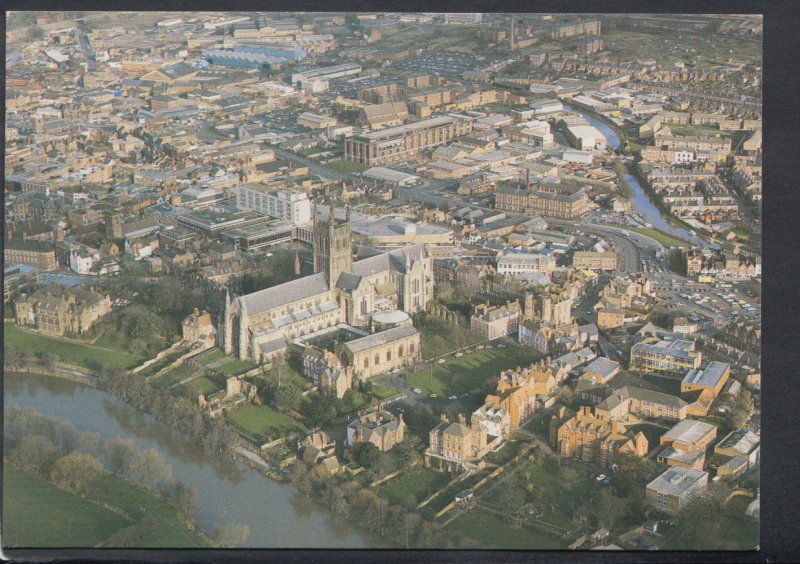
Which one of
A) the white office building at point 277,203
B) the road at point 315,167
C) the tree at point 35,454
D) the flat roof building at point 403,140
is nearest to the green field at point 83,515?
the tree at point 35,454

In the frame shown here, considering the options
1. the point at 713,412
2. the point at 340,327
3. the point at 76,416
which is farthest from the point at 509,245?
the point at 76,416

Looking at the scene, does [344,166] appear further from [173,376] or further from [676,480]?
[676,480]

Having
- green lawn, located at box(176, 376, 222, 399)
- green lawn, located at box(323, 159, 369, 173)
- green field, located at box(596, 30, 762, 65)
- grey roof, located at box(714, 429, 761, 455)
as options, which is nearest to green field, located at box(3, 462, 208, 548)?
green lawn, located at box(176, 376, 222, 399)

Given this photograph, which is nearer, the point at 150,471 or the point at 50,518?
the point at 50,518

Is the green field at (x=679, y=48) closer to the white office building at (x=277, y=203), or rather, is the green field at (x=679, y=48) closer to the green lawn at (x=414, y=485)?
the white office building at (x=277, y=203)

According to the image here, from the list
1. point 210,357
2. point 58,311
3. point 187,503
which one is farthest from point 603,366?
point 58,311

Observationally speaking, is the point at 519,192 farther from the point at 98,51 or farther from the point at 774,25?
the point at 98,51

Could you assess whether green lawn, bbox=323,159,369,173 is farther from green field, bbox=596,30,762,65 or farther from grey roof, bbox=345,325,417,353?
grey roof, bbox=345,325,417,353
